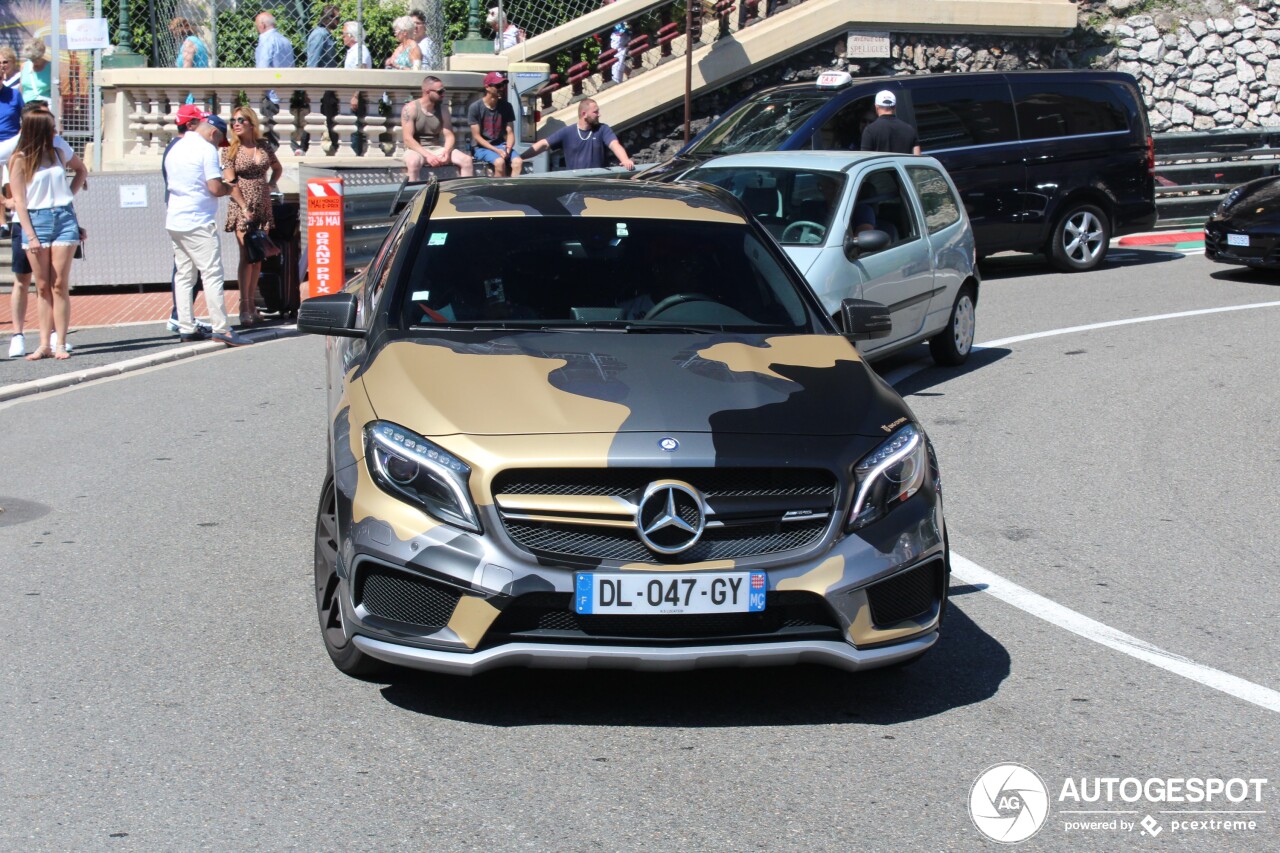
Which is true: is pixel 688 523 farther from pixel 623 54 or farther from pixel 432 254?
pixel 623 54

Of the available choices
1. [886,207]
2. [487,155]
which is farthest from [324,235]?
[886,207]

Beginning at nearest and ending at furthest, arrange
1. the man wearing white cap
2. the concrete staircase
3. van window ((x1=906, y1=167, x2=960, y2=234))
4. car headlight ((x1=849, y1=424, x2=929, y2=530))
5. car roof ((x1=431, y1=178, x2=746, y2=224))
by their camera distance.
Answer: car headlight ((x1=849, y1=424, x2=929, y2=530)) < car roof ((x1=431, y1=178, x2=746, y2=224)) < van window ((x1=906, y1=167, x2=960, y2=234)) < the man wearing white cap < the concrete staircase

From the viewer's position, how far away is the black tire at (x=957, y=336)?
38.4ft

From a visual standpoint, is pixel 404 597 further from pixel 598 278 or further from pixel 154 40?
pixel 154 40

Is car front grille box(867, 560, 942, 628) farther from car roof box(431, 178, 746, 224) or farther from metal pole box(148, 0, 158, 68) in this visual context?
→ metal pole box(148, 0, 158, 68)

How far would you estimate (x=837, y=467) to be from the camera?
15.8 ft

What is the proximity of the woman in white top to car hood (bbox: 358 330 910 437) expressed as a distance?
724 cm

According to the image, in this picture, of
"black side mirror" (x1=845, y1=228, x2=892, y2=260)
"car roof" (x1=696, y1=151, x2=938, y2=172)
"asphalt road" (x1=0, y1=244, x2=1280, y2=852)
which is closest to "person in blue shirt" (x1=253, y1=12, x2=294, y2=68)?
"car roof" (x1=696, y1=151, x2=938, y2=172)

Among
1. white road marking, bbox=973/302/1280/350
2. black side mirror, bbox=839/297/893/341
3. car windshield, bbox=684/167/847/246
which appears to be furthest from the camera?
white road marking, bbox=973/302/1280/350

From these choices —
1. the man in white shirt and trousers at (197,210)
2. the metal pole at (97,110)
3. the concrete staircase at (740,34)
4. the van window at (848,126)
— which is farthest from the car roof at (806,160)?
the concrete staircase at (740,34)

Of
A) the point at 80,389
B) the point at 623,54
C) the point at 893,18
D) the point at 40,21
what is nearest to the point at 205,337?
A: the point at 80,389

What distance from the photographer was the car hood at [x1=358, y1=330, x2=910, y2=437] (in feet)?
15.9

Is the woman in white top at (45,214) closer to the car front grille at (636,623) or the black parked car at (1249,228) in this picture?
the car front grille at (636,623)

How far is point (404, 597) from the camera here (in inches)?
187
